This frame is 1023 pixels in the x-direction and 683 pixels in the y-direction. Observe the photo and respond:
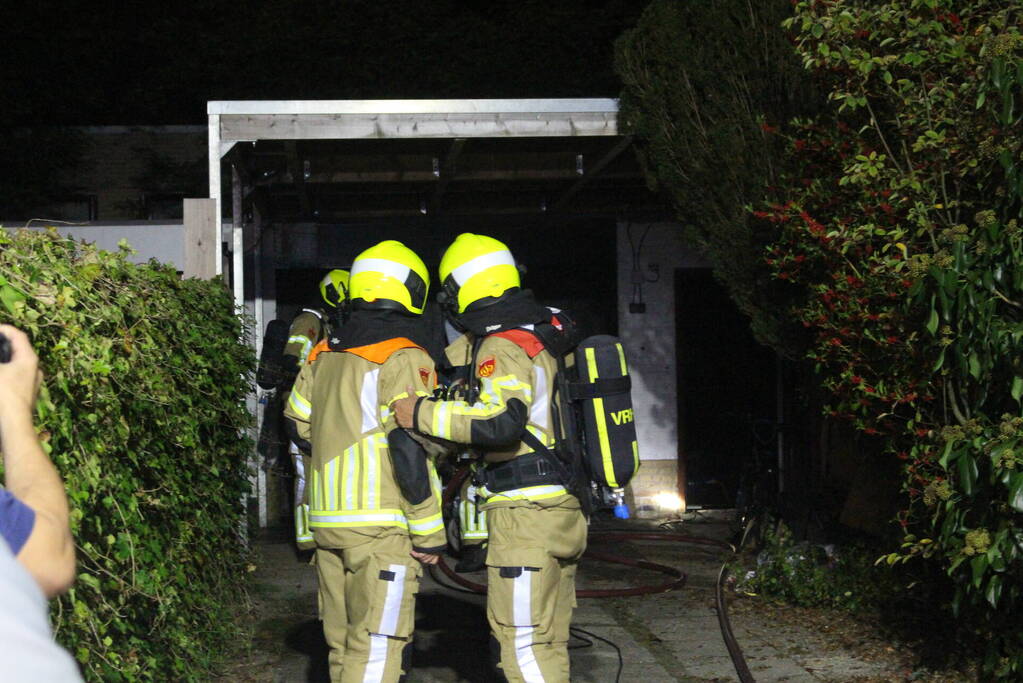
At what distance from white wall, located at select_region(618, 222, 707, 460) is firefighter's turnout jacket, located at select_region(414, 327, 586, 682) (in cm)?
654

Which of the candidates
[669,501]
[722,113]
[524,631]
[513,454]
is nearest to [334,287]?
A: [722,113]

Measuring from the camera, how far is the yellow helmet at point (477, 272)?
15.3 ft

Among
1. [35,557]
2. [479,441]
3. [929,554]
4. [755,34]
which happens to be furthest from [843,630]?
[35,557]

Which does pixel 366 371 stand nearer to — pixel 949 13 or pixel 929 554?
pixel 929 554

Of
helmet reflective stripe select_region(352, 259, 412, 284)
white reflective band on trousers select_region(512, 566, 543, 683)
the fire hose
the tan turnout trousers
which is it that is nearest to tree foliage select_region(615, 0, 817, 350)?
the fire hose

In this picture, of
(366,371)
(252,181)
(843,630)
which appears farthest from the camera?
(252,181)

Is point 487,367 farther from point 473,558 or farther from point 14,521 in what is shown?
point 14,521

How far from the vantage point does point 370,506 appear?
181 inches

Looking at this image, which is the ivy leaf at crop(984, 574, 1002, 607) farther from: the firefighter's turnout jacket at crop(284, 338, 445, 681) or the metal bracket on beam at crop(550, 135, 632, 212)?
the metal bracket on beam at crop(550, 135, 632, 212)

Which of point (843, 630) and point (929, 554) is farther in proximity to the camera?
point (843, 630)

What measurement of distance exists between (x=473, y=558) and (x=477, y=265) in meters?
1.31

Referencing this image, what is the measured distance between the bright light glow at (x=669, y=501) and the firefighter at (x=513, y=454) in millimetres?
6507

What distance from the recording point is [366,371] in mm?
4688

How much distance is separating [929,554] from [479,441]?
2044 millimetres
